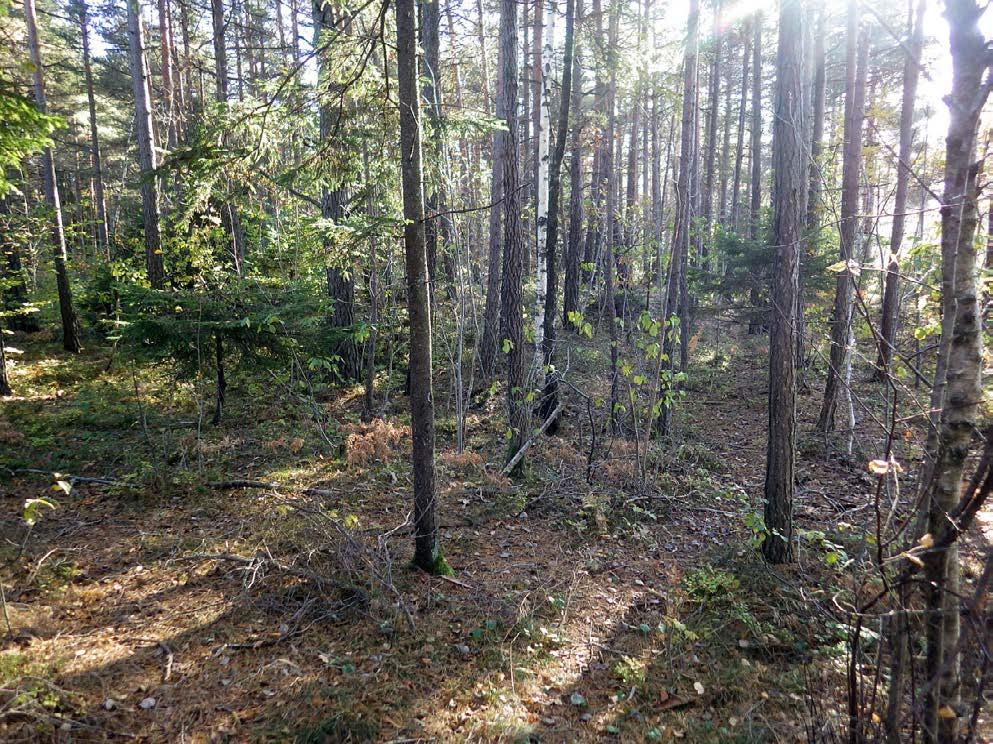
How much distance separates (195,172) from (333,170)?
4.46 ft

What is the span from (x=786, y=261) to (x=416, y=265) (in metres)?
3.71

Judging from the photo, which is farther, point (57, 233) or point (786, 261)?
point (57, 233)

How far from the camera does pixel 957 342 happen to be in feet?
8.63

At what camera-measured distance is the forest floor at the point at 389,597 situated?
143 inches

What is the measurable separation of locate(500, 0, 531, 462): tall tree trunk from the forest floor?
966 millimetres

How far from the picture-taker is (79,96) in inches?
774

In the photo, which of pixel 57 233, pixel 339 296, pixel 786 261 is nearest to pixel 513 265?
pixel 786 261

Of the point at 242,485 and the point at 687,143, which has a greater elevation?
the point at 687,143

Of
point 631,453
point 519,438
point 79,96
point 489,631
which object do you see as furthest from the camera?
point 79,96

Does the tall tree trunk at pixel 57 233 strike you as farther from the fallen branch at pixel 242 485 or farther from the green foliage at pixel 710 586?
the green foliage at pixel 710 586

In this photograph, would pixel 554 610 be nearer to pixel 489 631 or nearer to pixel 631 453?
pixel 489 631

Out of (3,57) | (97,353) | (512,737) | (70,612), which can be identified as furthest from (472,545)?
(3,57)

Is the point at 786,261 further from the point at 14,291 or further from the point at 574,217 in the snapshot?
the point at 14,291

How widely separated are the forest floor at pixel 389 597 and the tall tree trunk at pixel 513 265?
0.97m
